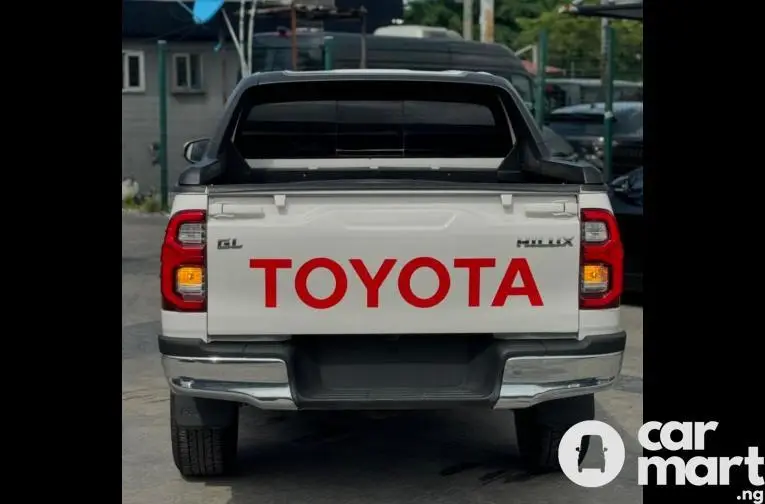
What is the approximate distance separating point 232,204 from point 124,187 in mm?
14734

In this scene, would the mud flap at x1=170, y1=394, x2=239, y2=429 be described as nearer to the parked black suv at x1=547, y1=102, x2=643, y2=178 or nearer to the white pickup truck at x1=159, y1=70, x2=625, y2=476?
the white pickup truck at x1=159, y1=70, x2=625, y2=476

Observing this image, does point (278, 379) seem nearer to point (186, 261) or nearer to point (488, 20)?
point (186, 261)

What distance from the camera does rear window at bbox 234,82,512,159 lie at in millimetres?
6688

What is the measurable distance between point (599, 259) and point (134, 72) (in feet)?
55.4

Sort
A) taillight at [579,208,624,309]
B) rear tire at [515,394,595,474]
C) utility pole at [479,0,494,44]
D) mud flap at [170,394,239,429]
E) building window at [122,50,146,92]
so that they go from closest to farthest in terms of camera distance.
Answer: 1. taillight at [579,208,624,309]
2. mud flap at [170,394,239,429]
3. rear tire at [515,394,595,474]
4. building window at [122,50,146,92]
5. utility pole at [479,0,494,44]

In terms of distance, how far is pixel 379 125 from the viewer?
24.7 feet

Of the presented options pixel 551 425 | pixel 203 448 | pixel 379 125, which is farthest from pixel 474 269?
pixel 379 125

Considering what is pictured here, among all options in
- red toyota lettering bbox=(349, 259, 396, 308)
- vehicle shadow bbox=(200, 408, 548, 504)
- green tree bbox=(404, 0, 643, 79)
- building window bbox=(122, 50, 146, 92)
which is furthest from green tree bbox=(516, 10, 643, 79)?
red toyota lettering bbox=(349, 259, 396, 308)

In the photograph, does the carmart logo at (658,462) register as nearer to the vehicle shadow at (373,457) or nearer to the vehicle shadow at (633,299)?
the vehicle shadow at (373,457)

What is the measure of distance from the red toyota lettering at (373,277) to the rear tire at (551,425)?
1141mm

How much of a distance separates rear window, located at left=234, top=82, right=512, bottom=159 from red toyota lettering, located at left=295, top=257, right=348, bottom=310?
5.69ft

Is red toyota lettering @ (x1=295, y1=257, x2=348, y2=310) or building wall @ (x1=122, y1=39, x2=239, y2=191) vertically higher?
building wall @ (x1=122, y1=39, x2=239, y2=191)
